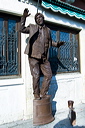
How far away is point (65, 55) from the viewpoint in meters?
5.18

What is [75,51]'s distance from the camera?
18.2 ft

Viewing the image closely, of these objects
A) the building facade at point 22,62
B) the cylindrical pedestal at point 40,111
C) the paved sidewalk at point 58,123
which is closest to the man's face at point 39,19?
the building facade at point 22,62

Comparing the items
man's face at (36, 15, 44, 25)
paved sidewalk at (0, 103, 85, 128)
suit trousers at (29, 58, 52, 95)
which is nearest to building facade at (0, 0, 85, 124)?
paved sidewalk at (0, 103, 85, 128)

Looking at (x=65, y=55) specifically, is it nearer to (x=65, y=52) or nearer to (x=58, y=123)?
(x=65, y=52)

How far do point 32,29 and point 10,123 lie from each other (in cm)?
260

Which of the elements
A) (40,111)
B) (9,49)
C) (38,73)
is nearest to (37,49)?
(38,73)

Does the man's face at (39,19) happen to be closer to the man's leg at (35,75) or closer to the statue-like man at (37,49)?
the statue-like man at (37,49)

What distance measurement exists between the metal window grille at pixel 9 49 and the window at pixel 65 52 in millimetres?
1391

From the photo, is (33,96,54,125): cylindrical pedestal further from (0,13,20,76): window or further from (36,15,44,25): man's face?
(36,15,44,25): man's face

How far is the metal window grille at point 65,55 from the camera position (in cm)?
485

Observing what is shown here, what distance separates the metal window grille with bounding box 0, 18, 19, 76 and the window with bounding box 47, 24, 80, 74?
139 cm

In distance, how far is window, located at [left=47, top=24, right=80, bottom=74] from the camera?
486 cm

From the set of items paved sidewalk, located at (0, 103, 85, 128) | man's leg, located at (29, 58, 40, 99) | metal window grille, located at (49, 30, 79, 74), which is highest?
metal window grille, located at (49, 30, 79, 74)

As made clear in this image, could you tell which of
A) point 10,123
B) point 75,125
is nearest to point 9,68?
point 10,123
